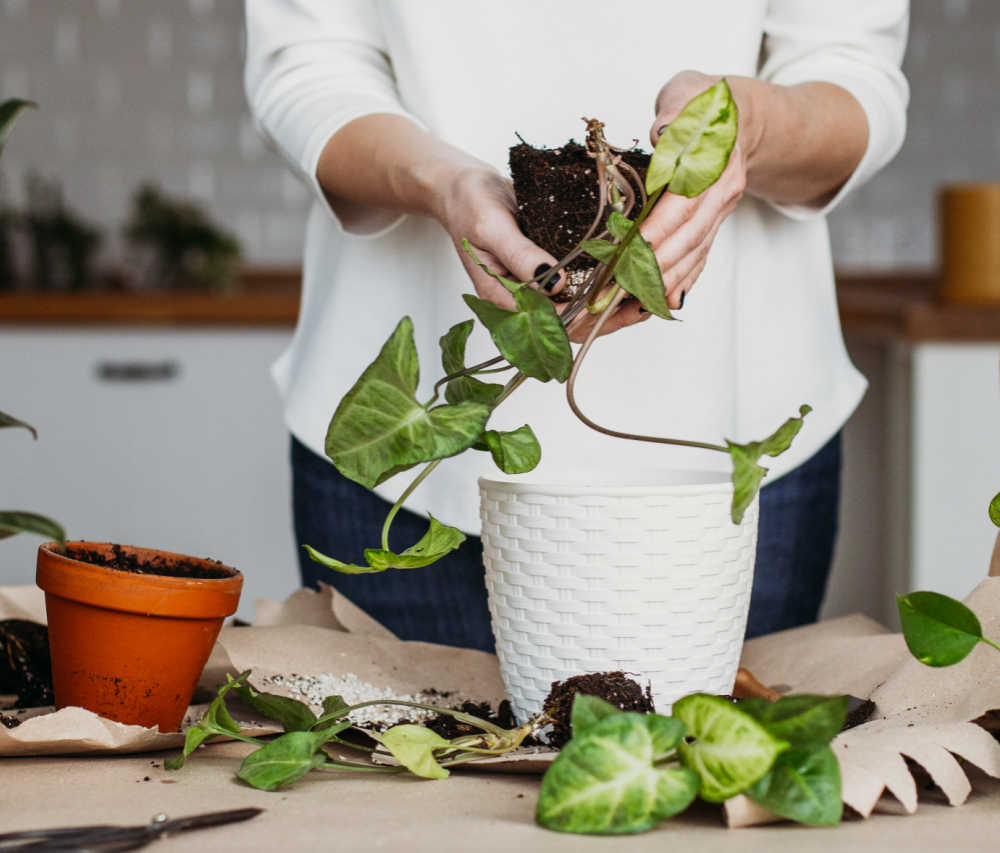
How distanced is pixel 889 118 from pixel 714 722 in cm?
53

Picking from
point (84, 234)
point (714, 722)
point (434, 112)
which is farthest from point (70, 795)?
point (84, 234)

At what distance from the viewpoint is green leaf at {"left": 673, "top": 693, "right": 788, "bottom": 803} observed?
406 mm

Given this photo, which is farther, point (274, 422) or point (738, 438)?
point (274, 422)

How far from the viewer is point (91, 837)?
0.40 metres

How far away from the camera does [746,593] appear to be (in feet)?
1.83

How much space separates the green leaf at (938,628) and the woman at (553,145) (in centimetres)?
30

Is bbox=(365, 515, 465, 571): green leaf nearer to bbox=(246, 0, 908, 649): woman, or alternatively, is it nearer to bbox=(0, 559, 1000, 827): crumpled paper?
bbox=(0, 559, 1000, 827): crumpled paper

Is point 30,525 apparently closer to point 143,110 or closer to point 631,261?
point 631,261

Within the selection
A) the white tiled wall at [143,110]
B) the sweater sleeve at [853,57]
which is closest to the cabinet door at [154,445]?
the white tiled wall at [143,110]

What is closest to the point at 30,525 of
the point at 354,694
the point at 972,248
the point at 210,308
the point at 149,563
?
the point at 149,563

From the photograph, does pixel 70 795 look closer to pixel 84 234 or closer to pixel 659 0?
pixel 659 0

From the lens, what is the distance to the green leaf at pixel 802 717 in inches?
15.9

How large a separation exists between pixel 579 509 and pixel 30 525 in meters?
0.25

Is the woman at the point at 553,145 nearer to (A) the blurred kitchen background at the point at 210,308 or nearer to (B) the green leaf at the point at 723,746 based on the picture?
(B) the green leaf at the point at 723,746
